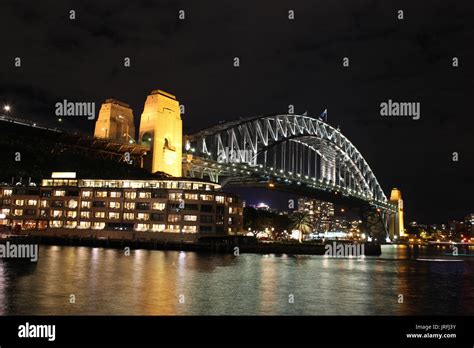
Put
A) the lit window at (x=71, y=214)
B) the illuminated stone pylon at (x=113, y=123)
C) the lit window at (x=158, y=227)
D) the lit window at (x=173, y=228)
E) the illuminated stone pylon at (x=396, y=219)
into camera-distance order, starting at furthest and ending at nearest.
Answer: the illuminated stone pylon at (x=396, y=219) < the illuminated stone pylon at (x=113, y=123) < the lit window at (x=71, y=214) < the lit window at (x=158, y=227) < the lit window at (x=173, y=228)

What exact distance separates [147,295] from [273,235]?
105 m

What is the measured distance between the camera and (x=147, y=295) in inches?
1314

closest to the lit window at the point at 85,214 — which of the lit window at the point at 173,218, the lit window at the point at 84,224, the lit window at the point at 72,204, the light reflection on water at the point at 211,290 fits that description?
the lit window at the point at 84,224

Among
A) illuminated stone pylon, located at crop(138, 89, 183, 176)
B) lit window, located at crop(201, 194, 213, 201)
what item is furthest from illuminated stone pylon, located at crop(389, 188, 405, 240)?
lit window, located at crop(201, 194, 213, 201)

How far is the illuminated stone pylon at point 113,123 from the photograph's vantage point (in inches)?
4700

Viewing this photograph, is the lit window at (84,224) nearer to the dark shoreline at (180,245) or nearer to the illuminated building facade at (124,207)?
the illuminated building facade at (124,207)

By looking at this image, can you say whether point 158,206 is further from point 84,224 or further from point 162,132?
point 162,132

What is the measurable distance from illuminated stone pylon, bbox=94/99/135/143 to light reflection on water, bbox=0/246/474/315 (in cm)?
6916

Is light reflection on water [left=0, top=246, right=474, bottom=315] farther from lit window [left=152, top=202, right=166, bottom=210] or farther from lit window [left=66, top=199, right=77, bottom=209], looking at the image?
lit window [left=66, top=199, right=77, bottom=209]

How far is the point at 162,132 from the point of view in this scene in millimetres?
110750

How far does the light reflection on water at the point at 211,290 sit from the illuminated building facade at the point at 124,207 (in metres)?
28.2

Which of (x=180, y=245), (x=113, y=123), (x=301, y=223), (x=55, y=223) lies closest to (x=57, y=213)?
(x=55, y=223)
